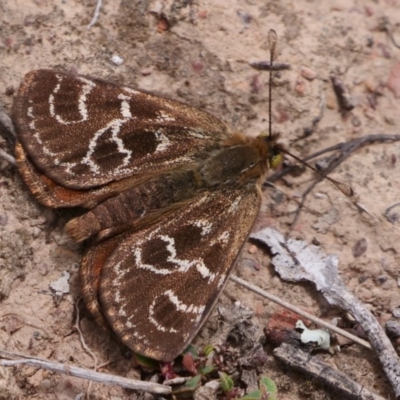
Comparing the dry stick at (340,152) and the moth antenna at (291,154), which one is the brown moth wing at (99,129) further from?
the dry stick at (340,152)

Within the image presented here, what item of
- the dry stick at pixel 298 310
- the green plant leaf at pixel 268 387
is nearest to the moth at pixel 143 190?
the dry stick at pixel 298 310

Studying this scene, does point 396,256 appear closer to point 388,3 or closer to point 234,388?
point 234,388

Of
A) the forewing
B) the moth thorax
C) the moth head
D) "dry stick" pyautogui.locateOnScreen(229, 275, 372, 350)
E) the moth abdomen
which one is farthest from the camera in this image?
the moth head

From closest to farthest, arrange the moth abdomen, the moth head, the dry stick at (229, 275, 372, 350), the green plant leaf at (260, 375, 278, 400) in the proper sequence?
1. the green plant leaf at (260, 375, 278, 400)
2. the moth abdomen
3. the dry stick at (229, 275, 372, 350)
4. the moth head

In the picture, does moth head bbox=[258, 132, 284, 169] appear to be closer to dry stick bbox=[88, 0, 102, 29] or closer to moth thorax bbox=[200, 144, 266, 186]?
moth thorax bbox=[200, 144, 266, 186]

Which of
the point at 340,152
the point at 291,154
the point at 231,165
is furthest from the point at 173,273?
the point at 340,152

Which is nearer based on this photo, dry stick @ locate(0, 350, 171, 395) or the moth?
dry stick @ locate(0, 350, 171, 395)

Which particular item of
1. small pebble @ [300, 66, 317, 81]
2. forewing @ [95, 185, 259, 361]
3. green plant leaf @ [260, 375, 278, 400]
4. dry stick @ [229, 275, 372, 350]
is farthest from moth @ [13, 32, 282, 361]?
small pebble @ [300, 66, 317, 81]
